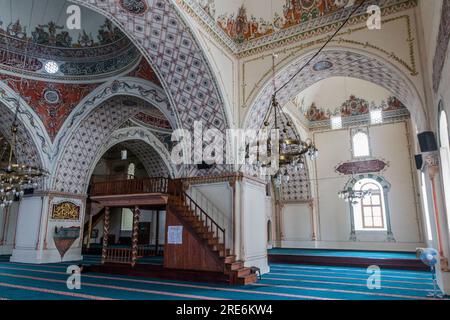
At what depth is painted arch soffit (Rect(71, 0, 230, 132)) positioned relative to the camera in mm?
6660

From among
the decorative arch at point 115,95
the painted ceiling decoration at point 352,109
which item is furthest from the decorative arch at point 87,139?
the painted ceiling decoration at point 352,109

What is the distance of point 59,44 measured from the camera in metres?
9.70

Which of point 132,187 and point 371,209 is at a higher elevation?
point 132,187

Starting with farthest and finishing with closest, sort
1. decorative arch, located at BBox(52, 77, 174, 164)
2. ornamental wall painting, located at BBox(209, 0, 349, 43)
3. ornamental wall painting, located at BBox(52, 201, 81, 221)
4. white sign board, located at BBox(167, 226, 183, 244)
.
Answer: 1. ornamental wall painting, located at BBox(52, 201, 81, 221)
2. decorative arch, located at BBox(52, 77, 174, 164)
3. white sign board, located at BBox(167, 226, 183, 244)
4. ornamental wall painting, located at BBox(209, 0, 349, 43)

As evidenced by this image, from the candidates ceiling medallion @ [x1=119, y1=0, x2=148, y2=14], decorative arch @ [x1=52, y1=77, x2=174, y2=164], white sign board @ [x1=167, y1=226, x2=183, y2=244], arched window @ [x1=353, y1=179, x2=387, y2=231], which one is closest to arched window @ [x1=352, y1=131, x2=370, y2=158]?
arched window @ [x1=353, y1=179, x2=387, y2=231]

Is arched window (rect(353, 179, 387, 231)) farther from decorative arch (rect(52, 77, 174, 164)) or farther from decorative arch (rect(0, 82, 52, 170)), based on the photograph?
decorative arch (rect(0, 82, 52, 170))

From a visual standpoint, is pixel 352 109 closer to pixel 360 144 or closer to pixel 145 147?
pixel 360 144

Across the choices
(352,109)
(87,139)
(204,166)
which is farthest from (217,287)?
(352,109)

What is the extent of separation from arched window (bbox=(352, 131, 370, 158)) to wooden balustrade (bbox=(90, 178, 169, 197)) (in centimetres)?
884

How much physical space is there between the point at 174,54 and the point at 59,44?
4571 mm

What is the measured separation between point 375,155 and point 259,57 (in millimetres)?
7533
